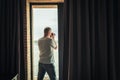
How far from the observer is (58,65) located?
459 cm

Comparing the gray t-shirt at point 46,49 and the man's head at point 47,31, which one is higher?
the man's head at point 47,31

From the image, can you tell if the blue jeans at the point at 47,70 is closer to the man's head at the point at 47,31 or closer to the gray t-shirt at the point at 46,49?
the gray t-shirt at the point at 46,49

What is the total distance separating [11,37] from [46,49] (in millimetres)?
678

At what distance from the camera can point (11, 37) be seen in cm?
429

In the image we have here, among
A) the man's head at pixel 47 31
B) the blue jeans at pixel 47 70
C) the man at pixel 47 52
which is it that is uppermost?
the man's head at pixel 47 31

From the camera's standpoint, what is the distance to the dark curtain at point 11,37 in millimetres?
4270
